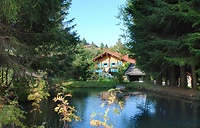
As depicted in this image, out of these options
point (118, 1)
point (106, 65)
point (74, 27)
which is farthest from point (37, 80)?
point (106, 65)

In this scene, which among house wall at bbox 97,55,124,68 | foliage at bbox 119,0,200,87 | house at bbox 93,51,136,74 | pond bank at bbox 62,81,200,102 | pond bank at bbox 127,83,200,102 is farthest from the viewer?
house wall at bbox 97,55,124,68

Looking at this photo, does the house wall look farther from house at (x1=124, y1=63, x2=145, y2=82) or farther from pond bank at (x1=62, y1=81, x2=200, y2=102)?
pond bank at (x1=62, y1=81, x2=200, y2=102)

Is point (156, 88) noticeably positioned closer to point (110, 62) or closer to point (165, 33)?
point (165, 33)

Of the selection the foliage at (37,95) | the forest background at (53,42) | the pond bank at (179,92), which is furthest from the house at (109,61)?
the foliage at (37,95)

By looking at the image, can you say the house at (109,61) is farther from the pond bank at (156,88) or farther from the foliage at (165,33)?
the foliage at (165,33)

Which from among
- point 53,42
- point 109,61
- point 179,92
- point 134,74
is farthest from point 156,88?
point 109,61

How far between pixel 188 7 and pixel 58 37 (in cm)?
699

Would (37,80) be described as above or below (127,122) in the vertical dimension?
above

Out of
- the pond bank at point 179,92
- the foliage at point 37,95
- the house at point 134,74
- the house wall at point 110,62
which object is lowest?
the pond bank at point 179,92

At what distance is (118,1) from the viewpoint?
80.9 feet

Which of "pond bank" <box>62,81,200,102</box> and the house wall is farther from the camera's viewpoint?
the house wall

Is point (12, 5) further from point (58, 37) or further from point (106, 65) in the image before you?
point (106, 65)

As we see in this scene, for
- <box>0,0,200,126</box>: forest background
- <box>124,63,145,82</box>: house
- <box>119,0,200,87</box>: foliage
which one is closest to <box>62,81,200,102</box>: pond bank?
<box>0,0,200,126</box>: forest background

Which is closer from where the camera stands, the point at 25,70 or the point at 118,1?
the point at 25,70
